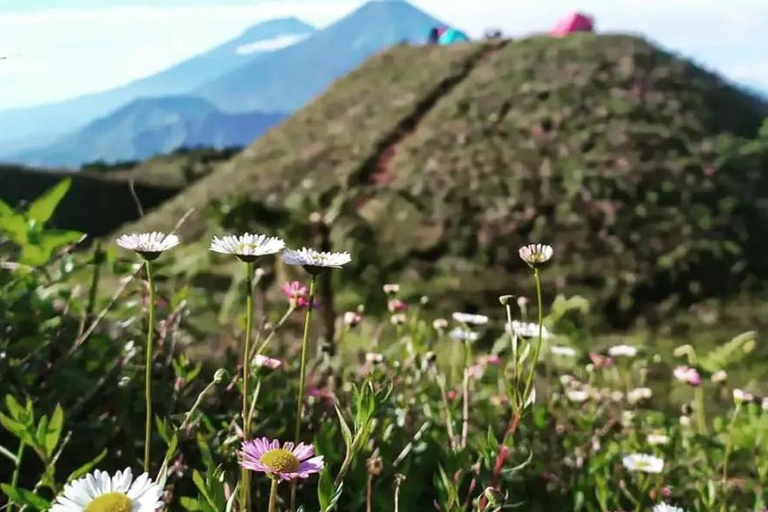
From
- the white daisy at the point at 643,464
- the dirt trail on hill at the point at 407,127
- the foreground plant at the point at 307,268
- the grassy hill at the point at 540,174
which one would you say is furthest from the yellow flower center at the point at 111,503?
the dirt trail on hill at the point at 407,127

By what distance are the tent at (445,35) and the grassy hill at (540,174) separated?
1852mm

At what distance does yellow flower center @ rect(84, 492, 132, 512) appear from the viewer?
2.84 ft

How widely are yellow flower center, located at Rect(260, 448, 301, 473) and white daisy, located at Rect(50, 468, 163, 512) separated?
0.34 feet

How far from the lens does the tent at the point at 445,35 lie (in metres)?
13.8

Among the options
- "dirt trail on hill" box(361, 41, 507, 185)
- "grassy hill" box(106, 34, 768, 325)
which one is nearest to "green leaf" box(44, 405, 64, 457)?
"grassy hill" box(106, 34, 768, 325)

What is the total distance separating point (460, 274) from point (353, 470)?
4.98 meters

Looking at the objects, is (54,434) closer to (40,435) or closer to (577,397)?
(40,435)

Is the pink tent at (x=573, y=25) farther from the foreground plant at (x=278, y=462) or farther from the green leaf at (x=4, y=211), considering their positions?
the foreground plant at (x=278, y=462)

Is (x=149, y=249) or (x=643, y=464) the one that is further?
(x=643, y=464)

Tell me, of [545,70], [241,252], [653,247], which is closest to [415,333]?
[241,252]

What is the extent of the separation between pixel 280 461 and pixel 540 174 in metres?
7.17

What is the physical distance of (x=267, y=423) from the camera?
1.88 m

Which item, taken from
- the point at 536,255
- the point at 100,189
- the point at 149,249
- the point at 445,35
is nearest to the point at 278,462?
the point at 149,249

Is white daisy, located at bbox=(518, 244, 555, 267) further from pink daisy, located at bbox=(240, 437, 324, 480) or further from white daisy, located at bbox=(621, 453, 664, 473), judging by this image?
white daisy, located at bbox=(621, 453, 664, 473)
